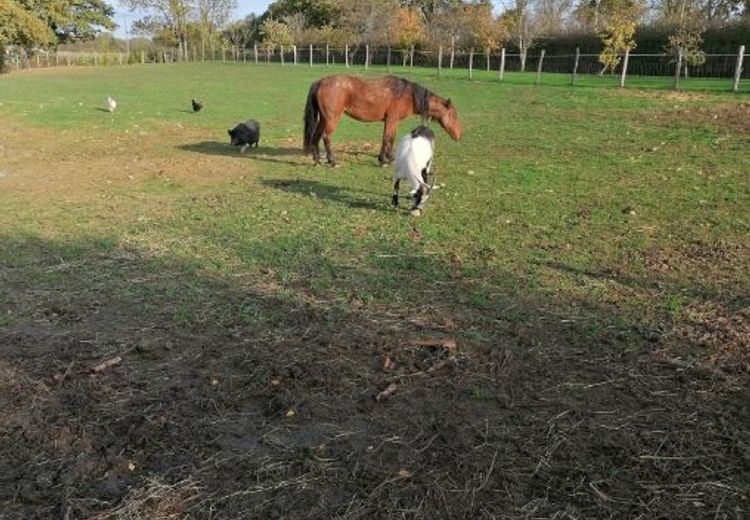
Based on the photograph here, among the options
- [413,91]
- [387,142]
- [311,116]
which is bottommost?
[387,142]

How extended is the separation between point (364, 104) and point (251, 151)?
2862mm

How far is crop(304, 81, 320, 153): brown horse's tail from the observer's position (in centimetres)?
1113

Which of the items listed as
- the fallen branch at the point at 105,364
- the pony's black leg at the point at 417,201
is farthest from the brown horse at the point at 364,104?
the fallen branch at the point at 105,364

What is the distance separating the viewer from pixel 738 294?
17.7ft

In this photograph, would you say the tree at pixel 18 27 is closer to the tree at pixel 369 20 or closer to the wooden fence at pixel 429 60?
the wooden fence at pixel 429 60

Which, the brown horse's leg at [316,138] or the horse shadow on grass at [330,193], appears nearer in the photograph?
the horse shadow on grass at [330,193]

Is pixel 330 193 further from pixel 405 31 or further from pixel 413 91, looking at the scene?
pixel 405 31

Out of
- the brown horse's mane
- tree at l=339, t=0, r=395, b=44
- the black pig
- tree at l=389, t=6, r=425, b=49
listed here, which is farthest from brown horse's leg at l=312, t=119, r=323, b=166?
tree at l=339, t=0, r=395, b=44

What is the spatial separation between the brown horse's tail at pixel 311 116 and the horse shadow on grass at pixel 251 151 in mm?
582

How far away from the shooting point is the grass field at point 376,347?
10.5 feet

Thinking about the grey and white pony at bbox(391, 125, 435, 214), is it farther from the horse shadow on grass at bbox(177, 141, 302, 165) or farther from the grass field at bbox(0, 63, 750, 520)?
the horse shadow on grass at bbox(177, 141, 302, 165)

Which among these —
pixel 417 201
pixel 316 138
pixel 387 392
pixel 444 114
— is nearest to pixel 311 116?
pixel 316 138

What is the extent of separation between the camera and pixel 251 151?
13.0 meters

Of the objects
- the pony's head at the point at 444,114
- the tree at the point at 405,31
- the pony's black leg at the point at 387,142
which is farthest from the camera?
the tree at the point at 405,31
